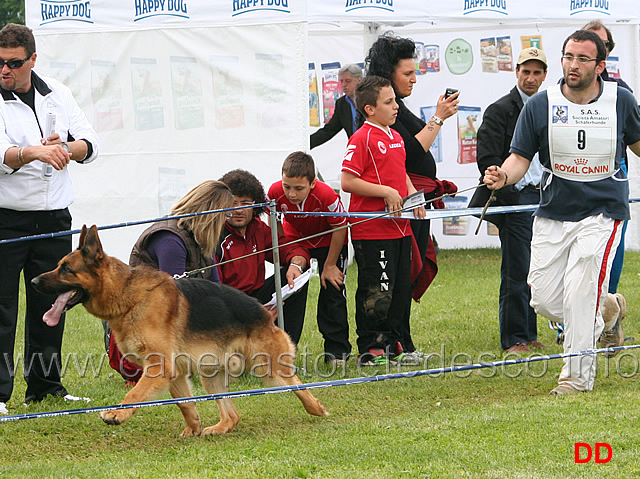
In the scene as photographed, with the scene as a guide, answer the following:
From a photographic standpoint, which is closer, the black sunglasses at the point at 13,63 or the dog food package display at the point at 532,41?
the black sunglasses at the point at 13,63

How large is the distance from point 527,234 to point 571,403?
84.3 inches

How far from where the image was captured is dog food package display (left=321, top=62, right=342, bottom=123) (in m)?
13.3

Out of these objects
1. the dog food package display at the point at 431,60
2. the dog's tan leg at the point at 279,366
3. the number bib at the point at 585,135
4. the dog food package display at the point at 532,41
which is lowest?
the dog's tan leg at the point at 279,366

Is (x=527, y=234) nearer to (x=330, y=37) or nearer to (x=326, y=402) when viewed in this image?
(x=326, y=402)

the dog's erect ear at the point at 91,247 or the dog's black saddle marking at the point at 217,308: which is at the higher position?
the dog's erect ear at the point at 91,247

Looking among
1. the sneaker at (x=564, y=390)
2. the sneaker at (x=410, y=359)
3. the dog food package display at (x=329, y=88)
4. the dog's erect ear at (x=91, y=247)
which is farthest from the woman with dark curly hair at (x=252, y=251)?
the dog food package display at (x=329, y=88)

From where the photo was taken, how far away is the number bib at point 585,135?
532cm

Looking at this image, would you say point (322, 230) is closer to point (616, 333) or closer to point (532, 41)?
point (616, 333)

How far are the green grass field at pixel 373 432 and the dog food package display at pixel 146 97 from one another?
396 centimetres

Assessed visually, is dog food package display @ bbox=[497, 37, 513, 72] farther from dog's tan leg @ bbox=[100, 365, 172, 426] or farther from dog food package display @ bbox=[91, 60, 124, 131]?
dog's tan leg @ bbox=[100, 365, 172, 426]

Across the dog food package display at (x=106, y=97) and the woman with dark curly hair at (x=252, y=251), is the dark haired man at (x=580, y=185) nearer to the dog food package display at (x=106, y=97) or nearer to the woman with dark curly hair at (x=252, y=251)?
the woman with dark curly hair at (x=252, y=251)

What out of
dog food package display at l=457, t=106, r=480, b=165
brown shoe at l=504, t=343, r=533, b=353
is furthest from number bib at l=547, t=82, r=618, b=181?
dog food package display at l=457, t=106, r=480, b=165

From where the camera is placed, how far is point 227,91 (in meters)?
10.0

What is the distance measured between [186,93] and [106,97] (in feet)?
3.11
